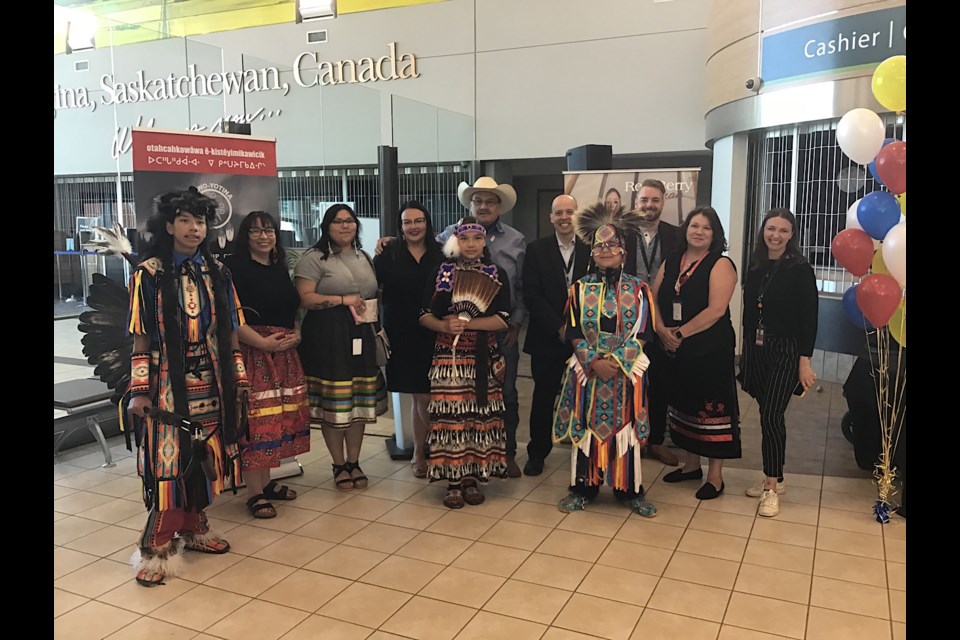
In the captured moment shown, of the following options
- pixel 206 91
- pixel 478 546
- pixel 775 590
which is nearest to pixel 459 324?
pixel 478 546

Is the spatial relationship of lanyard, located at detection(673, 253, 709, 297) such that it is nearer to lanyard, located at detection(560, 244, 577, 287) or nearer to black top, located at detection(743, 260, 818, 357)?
black top, located at detection(743, 260, 818, 357)

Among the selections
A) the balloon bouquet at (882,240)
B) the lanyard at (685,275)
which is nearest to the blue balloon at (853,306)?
the balloon bouquet at (882,240)

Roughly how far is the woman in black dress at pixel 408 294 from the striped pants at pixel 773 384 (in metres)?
1.87

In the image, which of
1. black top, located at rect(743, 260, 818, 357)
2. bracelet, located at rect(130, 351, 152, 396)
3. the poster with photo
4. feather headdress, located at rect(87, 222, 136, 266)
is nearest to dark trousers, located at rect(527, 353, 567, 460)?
the poster with photo

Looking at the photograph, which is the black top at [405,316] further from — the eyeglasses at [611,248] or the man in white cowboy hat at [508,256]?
the eyeglasses at [611,248]

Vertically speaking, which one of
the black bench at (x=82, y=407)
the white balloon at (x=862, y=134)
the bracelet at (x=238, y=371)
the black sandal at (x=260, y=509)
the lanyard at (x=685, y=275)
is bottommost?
the black sandal at (x=260, y=509)

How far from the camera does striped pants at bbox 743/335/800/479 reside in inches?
153

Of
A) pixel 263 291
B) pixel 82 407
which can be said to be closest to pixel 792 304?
pixel 263 291

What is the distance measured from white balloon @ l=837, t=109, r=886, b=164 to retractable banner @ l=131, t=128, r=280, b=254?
3.20 meters

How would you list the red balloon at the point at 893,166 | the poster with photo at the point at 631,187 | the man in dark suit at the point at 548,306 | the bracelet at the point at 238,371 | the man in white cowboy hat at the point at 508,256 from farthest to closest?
1. the poster with photo at the point at 631,187
2. the man in white cowboy hat at the point at 508,256
3. the man in dark suit at the point at 548,306
4. the red balloon at the point at 893,166
5. the bracelet at the point at 238,371

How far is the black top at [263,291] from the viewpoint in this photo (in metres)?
3.76

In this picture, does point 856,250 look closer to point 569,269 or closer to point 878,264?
point 878,264

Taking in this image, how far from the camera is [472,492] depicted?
408 centimetres
